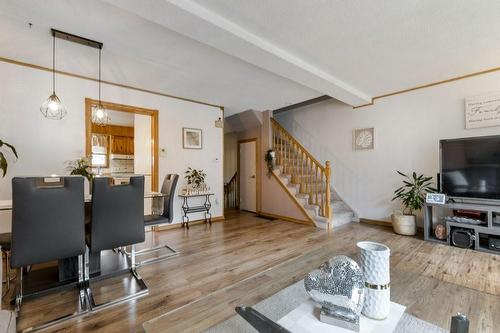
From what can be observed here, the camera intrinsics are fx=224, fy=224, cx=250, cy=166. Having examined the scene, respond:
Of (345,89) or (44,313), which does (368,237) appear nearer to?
(345,89)

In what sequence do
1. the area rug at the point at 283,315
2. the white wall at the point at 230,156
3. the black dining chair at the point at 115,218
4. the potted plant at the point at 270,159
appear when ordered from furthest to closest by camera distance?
1. the white wall at the point at 230,156
2. the potted plant at the point at 270,159
3. the black dining chair at the point at 115,218
4. the area rug at the point at 283,315

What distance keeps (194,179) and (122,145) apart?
3152 mm

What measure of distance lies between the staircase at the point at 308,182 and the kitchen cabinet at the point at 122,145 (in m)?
4.16

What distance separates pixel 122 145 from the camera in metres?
6.30

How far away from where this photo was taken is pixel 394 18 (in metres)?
2.03

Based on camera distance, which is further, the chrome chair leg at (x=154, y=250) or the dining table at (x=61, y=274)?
the chrome chair leg at (x=154, y=250)

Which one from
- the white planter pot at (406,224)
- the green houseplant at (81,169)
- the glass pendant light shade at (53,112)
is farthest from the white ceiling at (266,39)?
the white planter pot at (406,224)

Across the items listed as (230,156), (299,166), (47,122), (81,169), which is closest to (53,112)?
(47,122)

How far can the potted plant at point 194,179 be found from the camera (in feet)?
14.7

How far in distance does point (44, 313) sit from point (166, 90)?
3.37m

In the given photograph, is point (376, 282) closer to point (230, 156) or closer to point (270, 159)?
point (270, 159)

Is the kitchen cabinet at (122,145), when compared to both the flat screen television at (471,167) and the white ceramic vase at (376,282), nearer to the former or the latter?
the white ceramic vase at (376,282)

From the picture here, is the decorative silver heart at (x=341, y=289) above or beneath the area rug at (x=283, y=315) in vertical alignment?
above

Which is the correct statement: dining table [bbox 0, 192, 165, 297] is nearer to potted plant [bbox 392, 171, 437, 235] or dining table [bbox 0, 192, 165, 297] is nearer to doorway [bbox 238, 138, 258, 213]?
doorway [bbox 238, 138, 258, 213]
